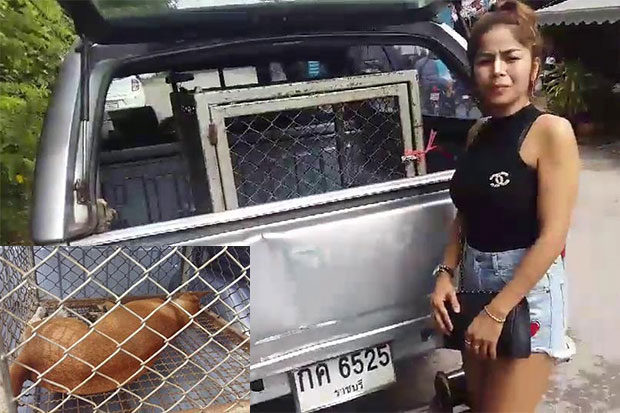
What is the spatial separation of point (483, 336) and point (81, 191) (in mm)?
824

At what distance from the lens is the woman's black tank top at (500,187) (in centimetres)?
125

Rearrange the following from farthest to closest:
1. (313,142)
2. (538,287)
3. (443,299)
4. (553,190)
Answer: (313,142)
(443,299)
(538,287)
(553,190)

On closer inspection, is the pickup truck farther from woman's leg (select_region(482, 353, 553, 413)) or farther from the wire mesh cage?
woman's leg (select_region(482, 353, 553, 413))

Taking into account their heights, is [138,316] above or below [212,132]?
below

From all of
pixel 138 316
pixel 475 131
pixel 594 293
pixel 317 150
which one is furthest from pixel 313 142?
pixel 594 293

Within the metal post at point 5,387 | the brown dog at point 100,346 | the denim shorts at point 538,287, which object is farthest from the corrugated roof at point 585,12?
the metal post at point 5,387

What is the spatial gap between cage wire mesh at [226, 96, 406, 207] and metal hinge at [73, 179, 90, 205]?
0.33 m

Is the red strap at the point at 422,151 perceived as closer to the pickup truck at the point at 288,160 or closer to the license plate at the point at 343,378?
the pickup truck at the point at 288,160

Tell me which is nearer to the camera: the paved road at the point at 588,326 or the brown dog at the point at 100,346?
the brown dog at the point at 100,346

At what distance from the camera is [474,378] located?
146 centimetres

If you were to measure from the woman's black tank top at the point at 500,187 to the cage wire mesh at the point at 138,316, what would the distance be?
46cm

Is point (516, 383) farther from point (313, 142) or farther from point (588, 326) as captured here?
point (313, 142)

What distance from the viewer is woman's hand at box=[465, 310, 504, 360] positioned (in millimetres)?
1342

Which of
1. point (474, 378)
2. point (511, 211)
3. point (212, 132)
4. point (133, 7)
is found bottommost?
point (474, 378)
